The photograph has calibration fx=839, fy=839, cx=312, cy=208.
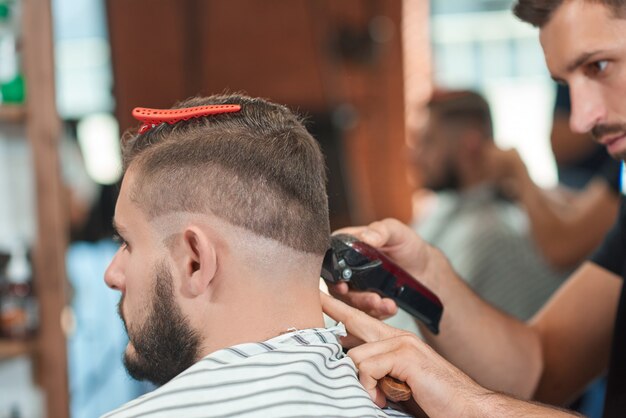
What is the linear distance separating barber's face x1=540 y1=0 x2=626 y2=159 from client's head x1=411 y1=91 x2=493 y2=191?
1.88 m

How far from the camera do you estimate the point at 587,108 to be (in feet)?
5.28

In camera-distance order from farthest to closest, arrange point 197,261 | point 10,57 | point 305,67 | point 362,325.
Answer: point 305,67, point 10,57, point 362,325, point 197,261

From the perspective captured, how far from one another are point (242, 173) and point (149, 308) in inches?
9.9

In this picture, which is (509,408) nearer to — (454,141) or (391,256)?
(391,256)

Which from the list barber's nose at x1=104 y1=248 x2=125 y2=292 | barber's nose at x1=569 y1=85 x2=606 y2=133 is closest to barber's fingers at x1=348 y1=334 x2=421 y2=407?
barber's nose at x1=104 y1=248 x2=125 y2=292

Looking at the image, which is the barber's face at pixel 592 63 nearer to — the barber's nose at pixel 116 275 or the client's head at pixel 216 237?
the client's head at pixel 216 237

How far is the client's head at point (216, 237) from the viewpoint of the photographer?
1249 millimetres

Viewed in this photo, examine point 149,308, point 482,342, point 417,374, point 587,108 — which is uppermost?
point 587,108

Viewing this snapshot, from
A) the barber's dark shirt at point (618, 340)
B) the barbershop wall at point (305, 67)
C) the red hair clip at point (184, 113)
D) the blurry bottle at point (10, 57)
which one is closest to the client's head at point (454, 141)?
the barbershop wall at point (305, 67)

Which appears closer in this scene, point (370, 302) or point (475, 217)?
point (370, 302)

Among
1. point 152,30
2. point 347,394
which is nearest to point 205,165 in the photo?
point 347,394

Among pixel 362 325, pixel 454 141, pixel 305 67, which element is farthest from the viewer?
pixel 305 67

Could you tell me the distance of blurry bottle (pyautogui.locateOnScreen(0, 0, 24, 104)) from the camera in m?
2.33

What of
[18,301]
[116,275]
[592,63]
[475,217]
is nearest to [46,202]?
[18,301]
